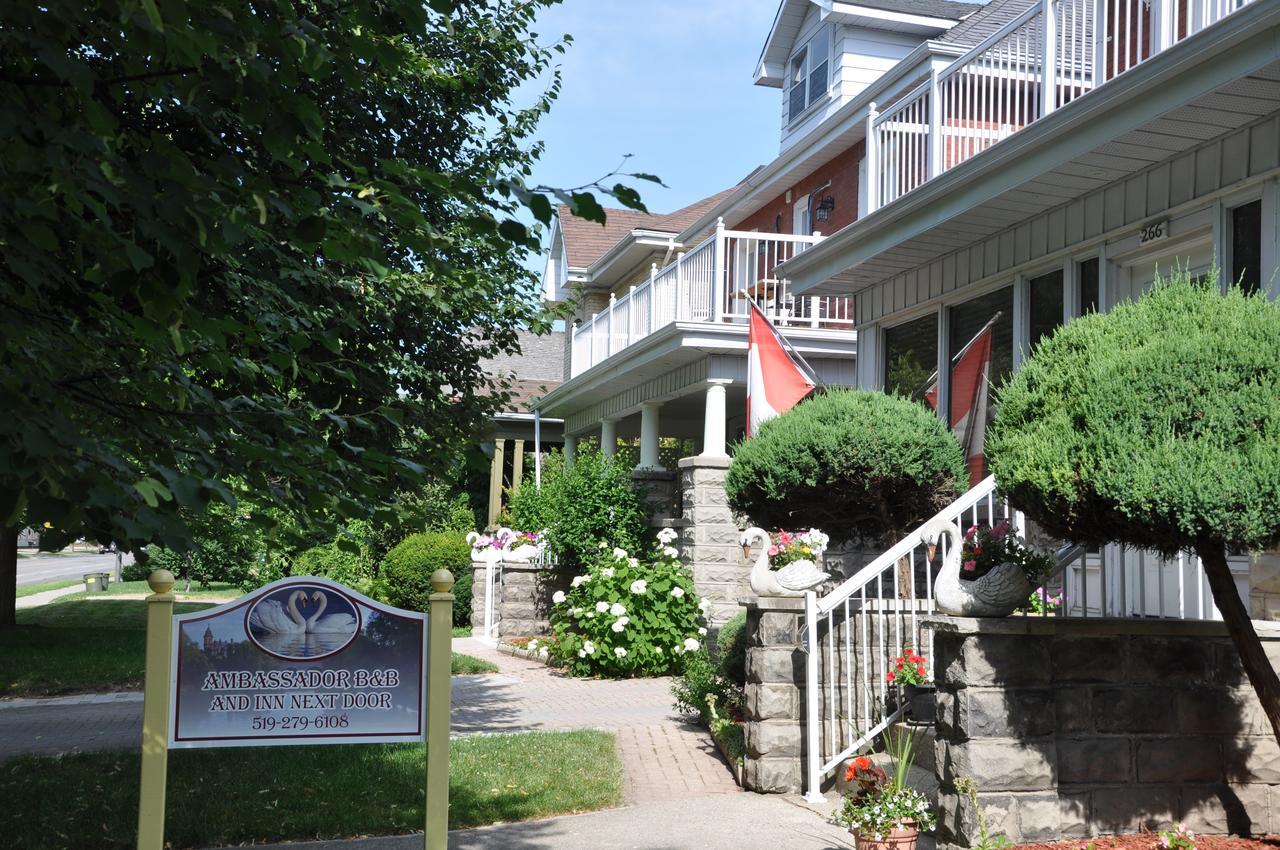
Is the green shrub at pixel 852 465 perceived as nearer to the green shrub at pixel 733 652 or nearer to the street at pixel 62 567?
the green shrub at pixel 733 652

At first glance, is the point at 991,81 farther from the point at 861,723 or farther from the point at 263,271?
the point at 263,271

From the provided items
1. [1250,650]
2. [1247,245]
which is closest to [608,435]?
[1247,245]

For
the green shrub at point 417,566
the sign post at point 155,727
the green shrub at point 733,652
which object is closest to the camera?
the sign post at point 155,727

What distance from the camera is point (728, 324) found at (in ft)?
49.3

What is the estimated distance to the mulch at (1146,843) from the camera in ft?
17.9

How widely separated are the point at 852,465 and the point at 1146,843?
3.49m

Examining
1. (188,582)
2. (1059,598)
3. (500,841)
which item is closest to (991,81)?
(1059,598)

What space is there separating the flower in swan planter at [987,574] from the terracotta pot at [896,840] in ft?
3.37

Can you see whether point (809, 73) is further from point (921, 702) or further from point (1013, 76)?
point (921, 702)


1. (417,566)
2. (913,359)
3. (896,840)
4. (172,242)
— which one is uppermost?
(913,359)

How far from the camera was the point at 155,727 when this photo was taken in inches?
209

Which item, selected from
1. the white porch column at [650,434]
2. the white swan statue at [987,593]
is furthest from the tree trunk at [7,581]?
the white swan statue at [987,593]

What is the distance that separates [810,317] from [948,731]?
10471 mm

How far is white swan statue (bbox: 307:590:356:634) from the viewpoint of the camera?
5.61m
